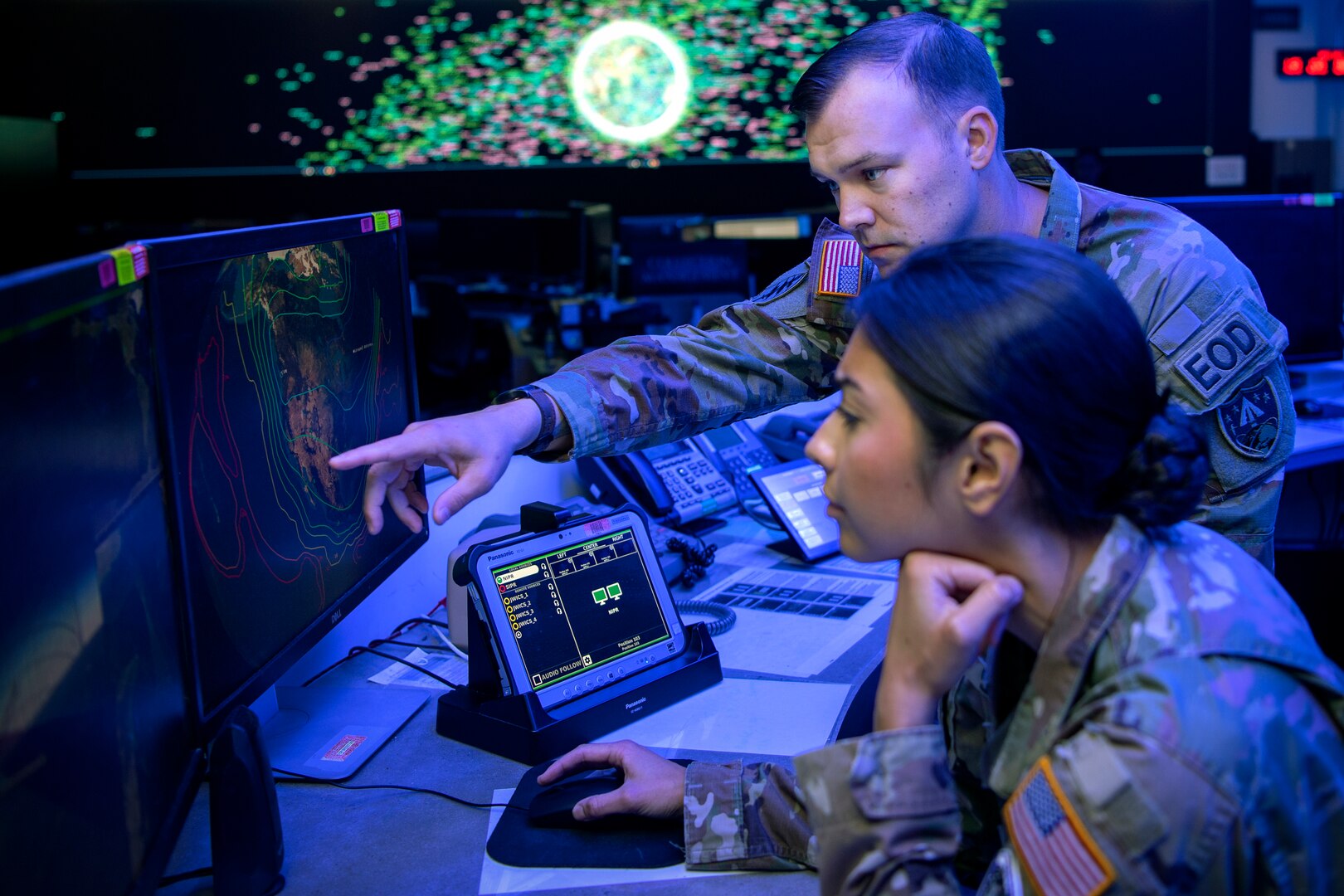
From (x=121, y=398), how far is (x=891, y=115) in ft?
3.00

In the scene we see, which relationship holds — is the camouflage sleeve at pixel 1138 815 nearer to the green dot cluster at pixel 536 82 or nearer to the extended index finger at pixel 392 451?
the extended index finger at pixel 392 451

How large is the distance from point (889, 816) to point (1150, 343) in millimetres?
727

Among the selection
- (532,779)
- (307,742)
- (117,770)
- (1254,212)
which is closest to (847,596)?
(532,779)

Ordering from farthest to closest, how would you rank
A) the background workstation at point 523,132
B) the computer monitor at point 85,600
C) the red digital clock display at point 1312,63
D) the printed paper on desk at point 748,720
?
the red digital clock display at point 1312,63 → the background workstation at point 523,132 → the printed paper on desk at point 748,720 → the computer monitor at point 85,600

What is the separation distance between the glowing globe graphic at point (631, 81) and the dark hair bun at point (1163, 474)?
7.05 metres

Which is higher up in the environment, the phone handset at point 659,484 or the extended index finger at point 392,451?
the extended index finger at point 392,451

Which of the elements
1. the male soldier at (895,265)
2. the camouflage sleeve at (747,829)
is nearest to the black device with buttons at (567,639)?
the male soldier at (895,265)

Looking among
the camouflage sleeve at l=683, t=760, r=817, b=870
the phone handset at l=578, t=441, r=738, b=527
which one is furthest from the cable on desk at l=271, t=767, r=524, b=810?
the phone handset at l=578, t=441, r=738, b=527

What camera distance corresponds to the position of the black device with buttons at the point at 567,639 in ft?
3.95

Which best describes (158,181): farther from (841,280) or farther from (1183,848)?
(1183,848)

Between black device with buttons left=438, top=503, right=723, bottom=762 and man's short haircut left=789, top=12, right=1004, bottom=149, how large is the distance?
57 cm

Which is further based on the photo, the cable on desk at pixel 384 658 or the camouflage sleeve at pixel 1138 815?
the cable on desk at pixel 384 658

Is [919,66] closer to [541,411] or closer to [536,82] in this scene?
[541,411]

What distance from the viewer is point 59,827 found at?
65 cm
